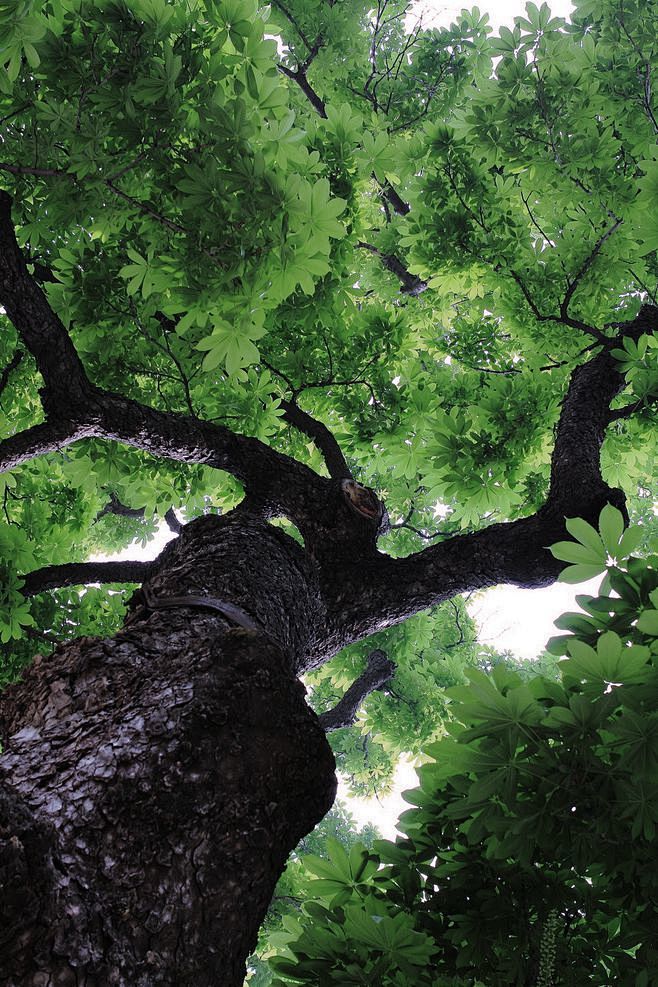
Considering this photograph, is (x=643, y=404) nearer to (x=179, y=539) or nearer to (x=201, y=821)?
(x=179, y=539)

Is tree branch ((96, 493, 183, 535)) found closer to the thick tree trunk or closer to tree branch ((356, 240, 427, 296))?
tree branch ((356, 240, 427, 296))

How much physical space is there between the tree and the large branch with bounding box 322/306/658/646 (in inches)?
0.7

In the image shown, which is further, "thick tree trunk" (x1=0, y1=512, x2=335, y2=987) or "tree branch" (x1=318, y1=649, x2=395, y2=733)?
"tree branch" (x1=318, y1=649, x2=395, y2=733)

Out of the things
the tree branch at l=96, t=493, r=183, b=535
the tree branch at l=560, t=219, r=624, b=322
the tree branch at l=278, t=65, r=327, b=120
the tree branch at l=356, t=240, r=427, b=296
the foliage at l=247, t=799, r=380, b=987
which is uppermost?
the tree branch at l=278, t=65, r=327, b=120

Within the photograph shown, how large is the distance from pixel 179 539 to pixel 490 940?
222cm

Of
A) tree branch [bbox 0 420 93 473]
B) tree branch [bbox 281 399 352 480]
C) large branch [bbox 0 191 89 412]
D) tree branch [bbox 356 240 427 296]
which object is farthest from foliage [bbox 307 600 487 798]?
large branch [bbox 0 191 89 412]

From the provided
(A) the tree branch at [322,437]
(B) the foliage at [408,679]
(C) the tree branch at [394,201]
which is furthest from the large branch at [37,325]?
(B) the foliage at [408,679]

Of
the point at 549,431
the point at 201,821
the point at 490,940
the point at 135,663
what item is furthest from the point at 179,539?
the point at 549,431

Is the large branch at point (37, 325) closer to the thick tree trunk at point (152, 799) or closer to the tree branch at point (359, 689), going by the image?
the thick tree trunk at point (152, 799)

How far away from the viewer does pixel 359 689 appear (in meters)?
7.59

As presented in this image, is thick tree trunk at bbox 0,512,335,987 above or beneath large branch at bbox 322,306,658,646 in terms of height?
beneath

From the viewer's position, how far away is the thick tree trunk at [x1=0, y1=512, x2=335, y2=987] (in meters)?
1.33

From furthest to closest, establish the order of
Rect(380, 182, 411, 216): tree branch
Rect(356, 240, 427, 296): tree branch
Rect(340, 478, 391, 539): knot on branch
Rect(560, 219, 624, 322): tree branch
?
1. Rect(380, 182, 411, 216): tree branch
2. Rect(356, 240, 427, 296): tree branch
3. Rect(560, 219, 624, 322): tree branch
4. Rect(340, 478, 391, 539): knot on branch

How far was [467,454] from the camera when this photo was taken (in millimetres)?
4473
